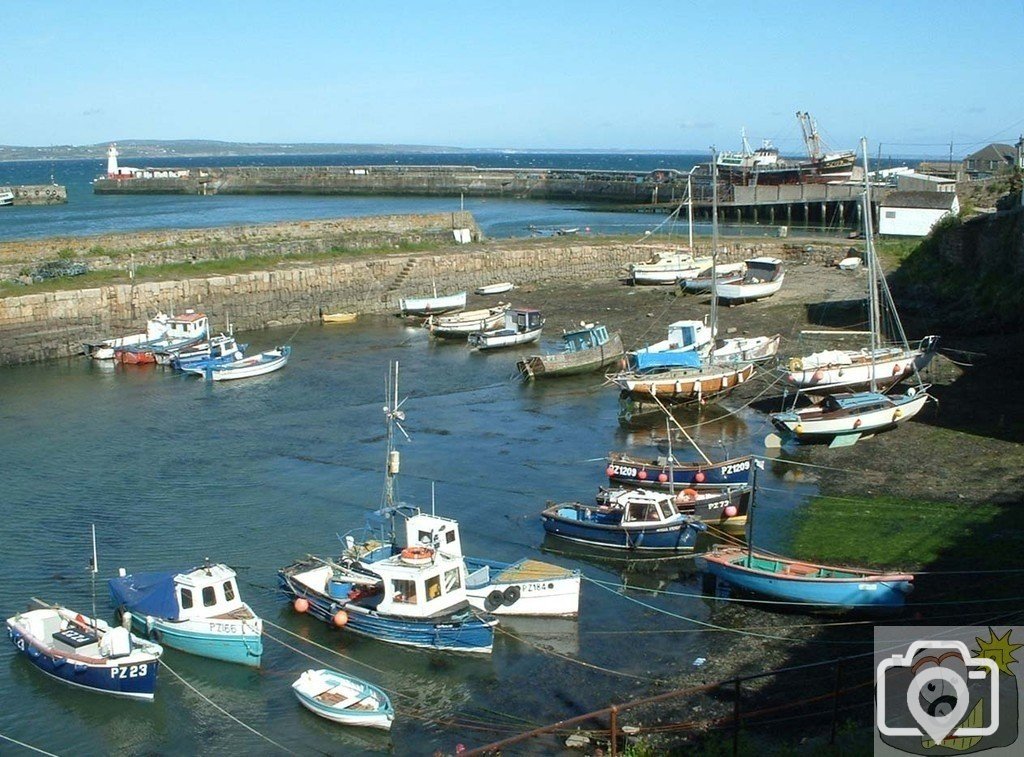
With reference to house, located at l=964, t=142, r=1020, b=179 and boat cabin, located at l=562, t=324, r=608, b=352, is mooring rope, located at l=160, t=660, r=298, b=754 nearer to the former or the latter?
boat cabin, located at l=562, t=324, r=608, b=352

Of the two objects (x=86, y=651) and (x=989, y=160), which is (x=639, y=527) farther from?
(x=989, y=160)

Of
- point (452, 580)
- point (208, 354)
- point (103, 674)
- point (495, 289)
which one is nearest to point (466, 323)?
point (495, 289)

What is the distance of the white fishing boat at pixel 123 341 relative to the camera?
124 feet

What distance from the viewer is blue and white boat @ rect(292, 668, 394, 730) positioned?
1399 centimetres

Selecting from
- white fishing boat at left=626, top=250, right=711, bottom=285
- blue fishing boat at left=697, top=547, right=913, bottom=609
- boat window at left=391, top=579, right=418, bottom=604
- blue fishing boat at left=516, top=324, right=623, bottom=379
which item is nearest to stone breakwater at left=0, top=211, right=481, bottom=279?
white fishing boat at left=626, top=250, right=711, bottom=285

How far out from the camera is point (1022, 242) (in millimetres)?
33000

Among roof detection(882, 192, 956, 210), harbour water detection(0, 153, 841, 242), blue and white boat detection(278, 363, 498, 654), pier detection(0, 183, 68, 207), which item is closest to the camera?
blue and white boat detection(278, 363, 498, 654)

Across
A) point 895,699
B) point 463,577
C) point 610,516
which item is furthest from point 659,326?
point 895,699

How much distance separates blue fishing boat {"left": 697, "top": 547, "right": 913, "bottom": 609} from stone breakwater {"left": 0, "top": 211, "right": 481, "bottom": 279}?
34.4 meters

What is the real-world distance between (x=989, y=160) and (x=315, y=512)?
6347 cm

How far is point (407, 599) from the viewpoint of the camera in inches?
646

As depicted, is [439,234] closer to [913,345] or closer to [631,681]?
[913,345]

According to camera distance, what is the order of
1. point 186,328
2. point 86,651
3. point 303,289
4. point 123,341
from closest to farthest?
point 86,651
point 123,341
point 186,328
point 303,289

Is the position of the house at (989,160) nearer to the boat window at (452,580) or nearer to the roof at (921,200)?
the roof at (921,200)
